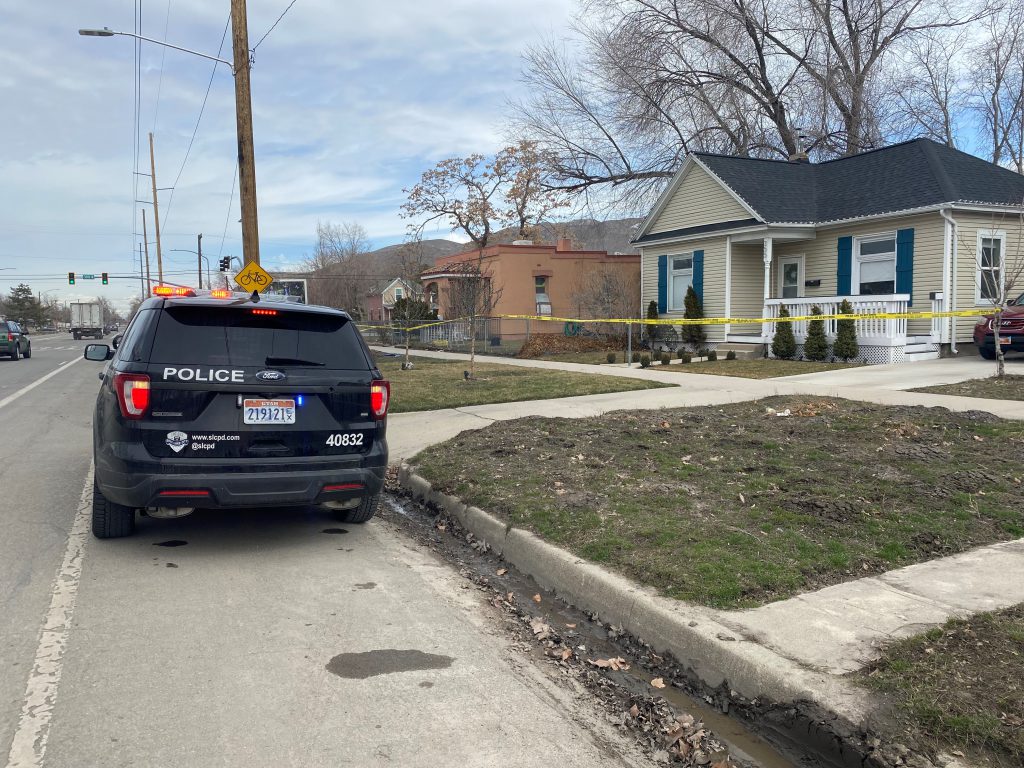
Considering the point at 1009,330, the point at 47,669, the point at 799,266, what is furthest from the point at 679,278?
the point at 47,669

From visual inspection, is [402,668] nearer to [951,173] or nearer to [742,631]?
[742,631]

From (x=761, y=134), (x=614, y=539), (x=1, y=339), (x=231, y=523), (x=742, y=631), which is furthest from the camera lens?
(x=761, y=134)

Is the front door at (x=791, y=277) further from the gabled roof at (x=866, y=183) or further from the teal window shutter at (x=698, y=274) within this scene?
the teal window shutter at (x=698, y=274)

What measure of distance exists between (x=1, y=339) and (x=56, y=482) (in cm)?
2624

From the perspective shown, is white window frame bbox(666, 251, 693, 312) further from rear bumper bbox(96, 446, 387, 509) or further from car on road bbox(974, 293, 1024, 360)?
rear bumper bbox(96, 446, 387, 509)

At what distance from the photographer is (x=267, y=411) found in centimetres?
528

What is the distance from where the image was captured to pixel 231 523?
643cm

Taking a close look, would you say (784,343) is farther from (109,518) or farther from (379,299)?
(379,299)

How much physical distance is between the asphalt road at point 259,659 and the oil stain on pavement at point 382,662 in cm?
1

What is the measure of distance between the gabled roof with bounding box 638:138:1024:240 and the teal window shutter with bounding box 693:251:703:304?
2.35 m

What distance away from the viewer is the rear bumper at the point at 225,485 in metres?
5.08

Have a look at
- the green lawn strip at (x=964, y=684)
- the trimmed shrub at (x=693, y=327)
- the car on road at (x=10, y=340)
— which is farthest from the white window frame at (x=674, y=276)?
the car on road at (x=10, y=340)

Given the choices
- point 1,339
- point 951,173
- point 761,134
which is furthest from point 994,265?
point 1,339

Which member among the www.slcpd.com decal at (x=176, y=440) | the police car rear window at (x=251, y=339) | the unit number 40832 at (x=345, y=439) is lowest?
the unit number 40832 at (x=345, y=439)
